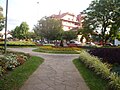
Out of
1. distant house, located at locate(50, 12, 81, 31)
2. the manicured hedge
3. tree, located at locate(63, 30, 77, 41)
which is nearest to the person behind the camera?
the manicured hedge

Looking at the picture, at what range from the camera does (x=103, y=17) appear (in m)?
38.0

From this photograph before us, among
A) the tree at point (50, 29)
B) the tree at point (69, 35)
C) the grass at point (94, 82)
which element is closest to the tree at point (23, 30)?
the tree at point (69, 35)

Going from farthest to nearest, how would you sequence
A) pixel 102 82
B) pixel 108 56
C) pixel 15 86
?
pixel 108 56 → pixel 102 82 → pixel 15 86

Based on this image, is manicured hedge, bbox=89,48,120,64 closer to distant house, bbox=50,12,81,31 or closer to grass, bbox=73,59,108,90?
grass, bbox=73,59,108,90

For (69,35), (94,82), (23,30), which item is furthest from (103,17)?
(23,30)

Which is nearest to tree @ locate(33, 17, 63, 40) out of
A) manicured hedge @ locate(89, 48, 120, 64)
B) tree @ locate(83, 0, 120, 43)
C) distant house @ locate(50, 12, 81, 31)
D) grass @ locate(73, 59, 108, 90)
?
tree @ locate(83, 0, 120, 43)

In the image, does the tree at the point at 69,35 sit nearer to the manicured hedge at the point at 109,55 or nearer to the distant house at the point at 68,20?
the distant house at the point at 68,20

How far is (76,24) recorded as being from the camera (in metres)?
93.4

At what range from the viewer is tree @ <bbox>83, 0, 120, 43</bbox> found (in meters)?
36.7

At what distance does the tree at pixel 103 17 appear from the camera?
3669 centimetres

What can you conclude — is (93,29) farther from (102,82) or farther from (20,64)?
(102,82)

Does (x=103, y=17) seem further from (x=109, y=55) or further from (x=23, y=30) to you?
(x=23, y=30)

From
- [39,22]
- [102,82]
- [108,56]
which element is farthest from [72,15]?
[102,82]

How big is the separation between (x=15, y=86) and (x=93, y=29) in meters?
31.2
